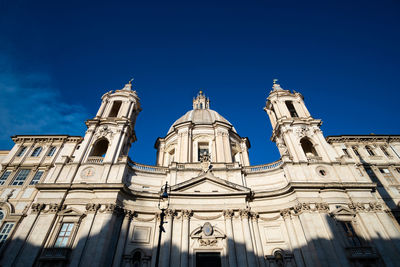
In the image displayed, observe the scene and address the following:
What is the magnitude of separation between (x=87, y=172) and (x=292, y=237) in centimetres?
1905

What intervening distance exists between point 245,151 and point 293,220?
43.3 ft

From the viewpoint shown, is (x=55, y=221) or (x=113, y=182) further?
(x=113, y=182)

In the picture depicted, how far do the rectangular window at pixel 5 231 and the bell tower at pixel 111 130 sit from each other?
6.79 metres

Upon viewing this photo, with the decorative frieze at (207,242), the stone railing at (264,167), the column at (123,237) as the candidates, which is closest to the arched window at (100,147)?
the column at (123,237)

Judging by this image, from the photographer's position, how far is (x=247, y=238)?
17.2 metres

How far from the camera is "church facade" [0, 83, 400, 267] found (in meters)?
15.8

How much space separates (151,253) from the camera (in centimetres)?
1708

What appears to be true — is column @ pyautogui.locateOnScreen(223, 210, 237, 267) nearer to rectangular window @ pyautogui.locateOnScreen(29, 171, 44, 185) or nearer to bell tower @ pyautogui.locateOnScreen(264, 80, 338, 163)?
bell tower @ pyautogui.locateOnScreen(264, 80, 338, 163)

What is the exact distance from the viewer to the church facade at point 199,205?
1584 centimetres

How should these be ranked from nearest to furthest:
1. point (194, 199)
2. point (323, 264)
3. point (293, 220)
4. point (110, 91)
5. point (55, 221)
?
point (323, 264), point (55, 221), point (293, 220), point (194, 199), point (110, 91)

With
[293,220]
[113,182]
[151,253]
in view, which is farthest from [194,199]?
[293,220]

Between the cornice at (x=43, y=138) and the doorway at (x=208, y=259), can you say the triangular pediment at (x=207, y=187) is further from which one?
the cornice at (x=43, y=138)

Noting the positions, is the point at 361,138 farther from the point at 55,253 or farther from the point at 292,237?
the point at 55,253

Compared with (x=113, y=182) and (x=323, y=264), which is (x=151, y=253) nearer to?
(x=113, y=182)
